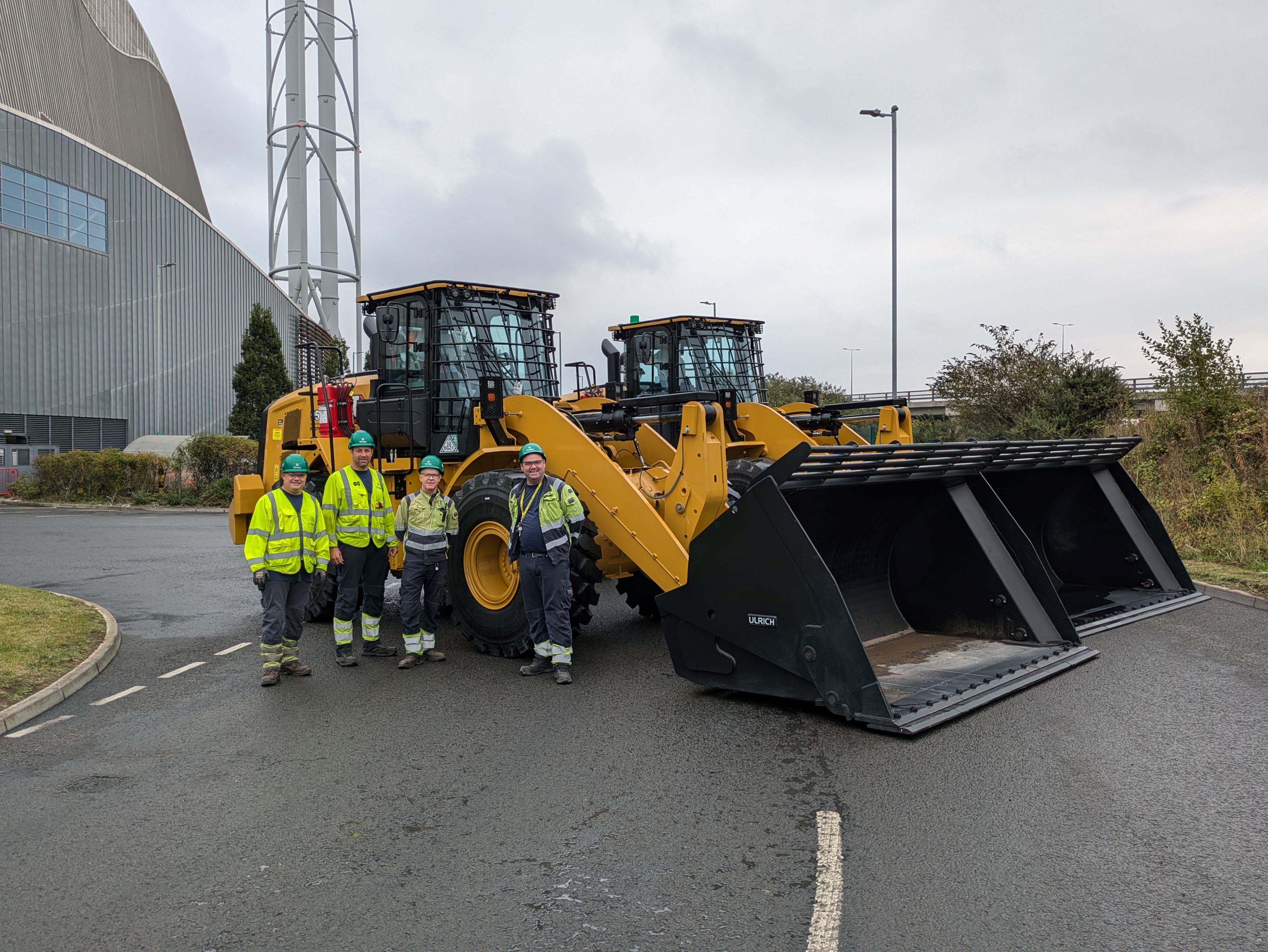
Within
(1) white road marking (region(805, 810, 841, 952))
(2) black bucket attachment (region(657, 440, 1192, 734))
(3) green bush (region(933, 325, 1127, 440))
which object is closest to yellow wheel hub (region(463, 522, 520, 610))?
(2) black bucket attachment (region(657, 440, 1192, 734))

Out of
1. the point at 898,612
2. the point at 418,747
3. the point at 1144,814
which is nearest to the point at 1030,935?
the point at 1144,814

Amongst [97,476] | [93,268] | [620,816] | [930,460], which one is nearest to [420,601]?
[620,816]

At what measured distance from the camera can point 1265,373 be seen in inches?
1155

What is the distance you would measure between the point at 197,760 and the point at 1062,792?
4.65 metres

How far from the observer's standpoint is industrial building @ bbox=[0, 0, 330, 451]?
1404 inches

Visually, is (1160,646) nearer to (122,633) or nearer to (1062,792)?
(1062,792)

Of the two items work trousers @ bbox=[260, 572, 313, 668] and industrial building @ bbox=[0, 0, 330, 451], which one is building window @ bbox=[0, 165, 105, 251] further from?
work trousers @ bbox=[260, 572, 313, 668]

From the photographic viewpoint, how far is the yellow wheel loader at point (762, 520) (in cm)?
589

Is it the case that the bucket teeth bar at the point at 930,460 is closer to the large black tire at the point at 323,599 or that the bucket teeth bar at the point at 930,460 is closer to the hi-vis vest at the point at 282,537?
the hi-vis vest at the point at 282,537

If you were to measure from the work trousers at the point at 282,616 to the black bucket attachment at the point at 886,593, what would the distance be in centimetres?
302

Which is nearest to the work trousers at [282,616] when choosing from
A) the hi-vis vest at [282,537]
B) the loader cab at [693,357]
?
the hi-vis vest at [282,537]

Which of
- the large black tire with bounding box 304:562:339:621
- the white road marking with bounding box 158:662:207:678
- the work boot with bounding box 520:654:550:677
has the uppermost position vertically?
the large black tire with bounding box 304:562:339:621

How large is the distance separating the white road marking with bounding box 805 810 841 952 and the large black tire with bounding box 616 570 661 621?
475cm

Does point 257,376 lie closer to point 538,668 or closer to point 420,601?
point 420,601
